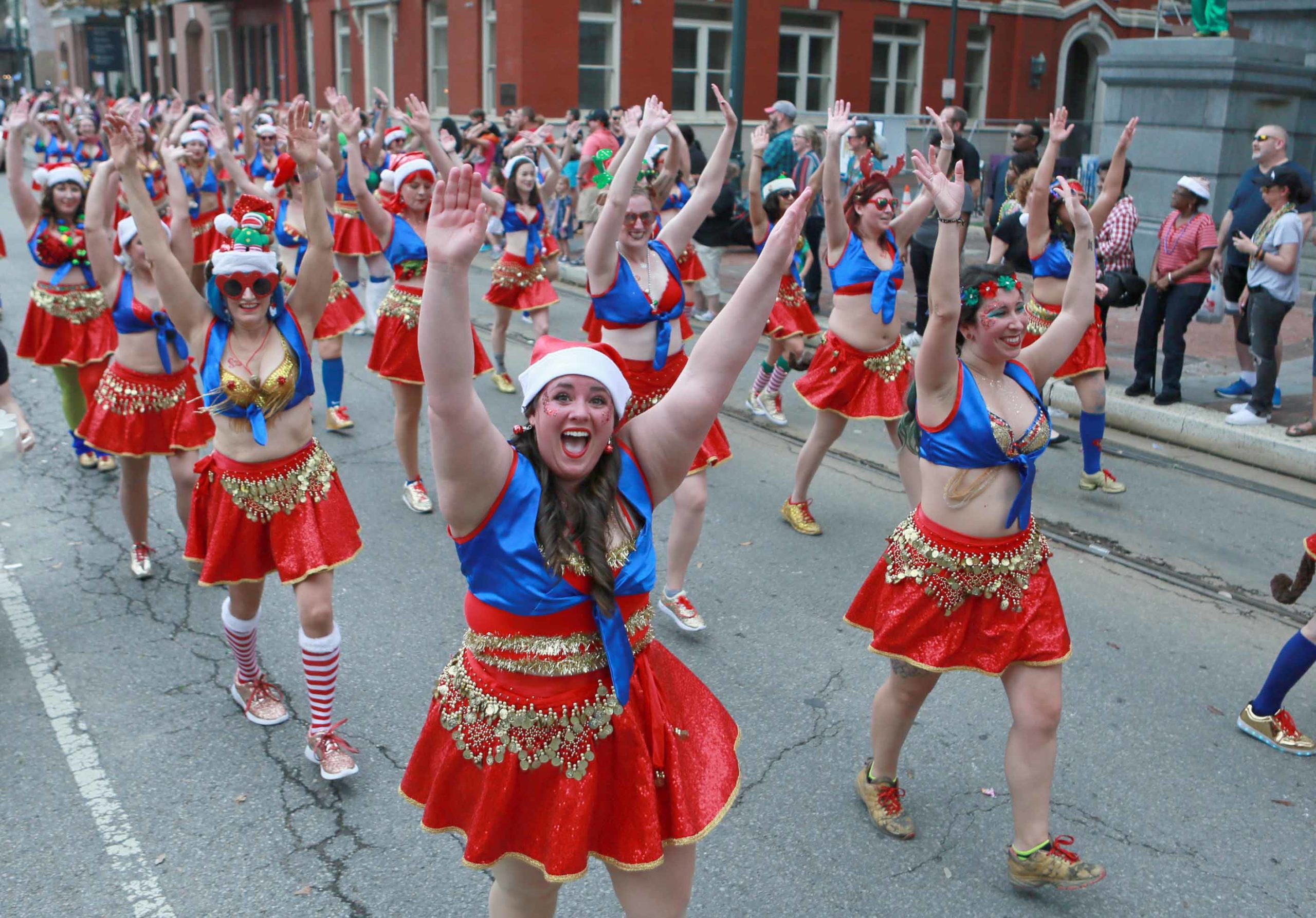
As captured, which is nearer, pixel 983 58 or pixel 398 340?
pixel 398 340

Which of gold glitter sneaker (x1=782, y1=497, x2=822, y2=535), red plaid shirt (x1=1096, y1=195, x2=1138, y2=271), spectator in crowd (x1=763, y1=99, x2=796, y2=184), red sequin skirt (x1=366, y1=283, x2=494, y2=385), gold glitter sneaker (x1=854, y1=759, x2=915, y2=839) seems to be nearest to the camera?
gold glitter sneaker (x1=854, y1=759, x2=915, y2=839)

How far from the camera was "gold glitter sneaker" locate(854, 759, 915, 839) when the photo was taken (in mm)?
3957

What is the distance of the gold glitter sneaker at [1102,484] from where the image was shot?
764 centimetres

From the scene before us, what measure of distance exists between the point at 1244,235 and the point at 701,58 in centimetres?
1999

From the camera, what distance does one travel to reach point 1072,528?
7.02 metres

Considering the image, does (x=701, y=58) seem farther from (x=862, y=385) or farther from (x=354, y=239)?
(x=862, y=385)

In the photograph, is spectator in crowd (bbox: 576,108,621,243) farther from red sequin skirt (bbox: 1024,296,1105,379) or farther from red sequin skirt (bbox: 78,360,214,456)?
red sequin skirt (bbox: 78,360,214,456)

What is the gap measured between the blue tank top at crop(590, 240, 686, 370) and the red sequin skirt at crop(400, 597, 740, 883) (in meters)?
3.02

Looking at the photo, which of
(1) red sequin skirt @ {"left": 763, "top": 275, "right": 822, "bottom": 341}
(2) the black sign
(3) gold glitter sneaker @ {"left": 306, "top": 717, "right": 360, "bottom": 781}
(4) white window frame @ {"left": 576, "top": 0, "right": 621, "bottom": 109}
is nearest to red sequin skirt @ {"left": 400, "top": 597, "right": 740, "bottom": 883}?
(3) gold glitter sneaker @ {"left": 306, "top": 717, "right": 360, "bottom": 781}

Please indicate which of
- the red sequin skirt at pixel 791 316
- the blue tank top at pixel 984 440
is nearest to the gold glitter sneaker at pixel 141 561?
the blue tank top at pixel 984 440

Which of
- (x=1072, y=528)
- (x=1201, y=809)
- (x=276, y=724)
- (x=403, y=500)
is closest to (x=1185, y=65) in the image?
(x=1072, y=528)

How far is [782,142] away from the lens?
Result: 535 inches

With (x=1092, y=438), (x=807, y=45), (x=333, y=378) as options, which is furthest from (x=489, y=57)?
(x=1092, y=438)

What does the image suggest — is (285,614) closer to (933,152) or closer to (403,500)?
(403,500)
